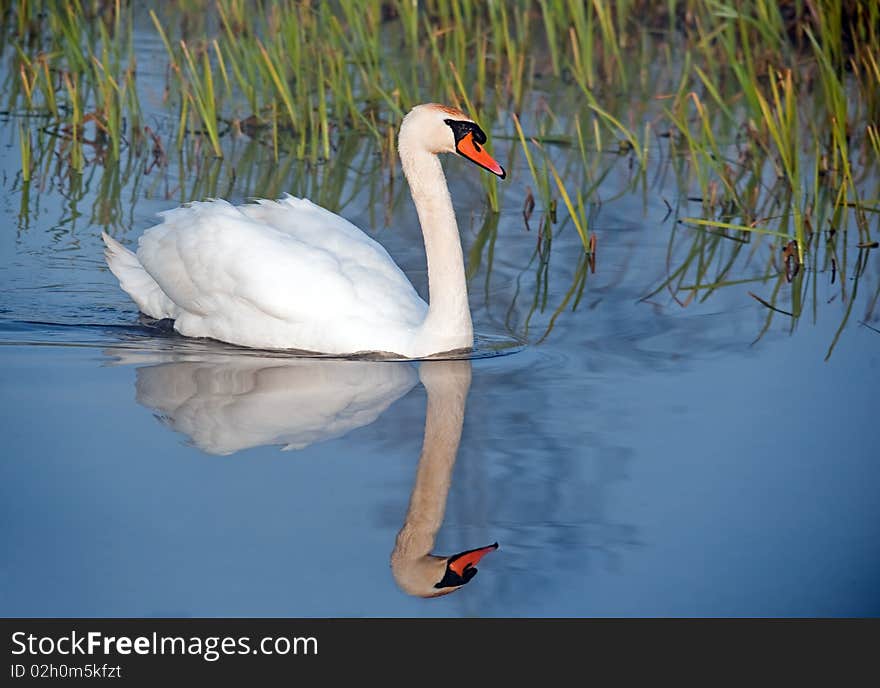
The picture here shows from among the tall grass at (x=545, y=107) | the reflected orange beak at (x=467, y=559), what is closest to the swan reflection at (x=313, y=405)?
the reflected orange beak at (x=467, y=559)

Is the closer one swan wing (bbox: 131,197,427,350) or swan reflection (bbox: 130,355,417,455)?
swan reflection (bbox: 130,355,417,455)

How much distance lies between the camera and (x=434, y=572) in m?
4.84

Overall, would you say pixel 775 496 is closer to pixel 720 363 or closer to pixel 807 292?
pixel 720 363

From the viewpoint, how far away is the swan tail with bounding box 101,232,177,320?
7.82m

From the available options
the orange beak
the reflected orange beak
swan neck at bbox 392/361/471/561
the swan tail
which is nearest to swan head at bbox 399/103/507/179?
the orange beak

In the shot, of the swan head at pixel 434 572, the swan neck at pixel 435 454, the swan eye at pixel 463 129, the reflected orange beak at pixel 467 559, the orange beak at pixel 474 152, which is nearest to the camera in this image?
the swan head at pixel 434 572

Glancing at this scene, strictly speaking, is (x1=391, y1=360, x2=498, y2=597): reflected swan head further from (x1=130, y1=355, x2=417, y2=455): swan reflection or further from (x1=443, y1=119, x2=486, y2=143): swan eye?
(x1=443, y1=119, x2=486, y2=143): swan eye

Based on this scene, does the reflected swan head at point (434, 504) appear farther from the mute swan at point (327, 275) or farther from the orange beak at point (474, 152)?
the orange beak at point (474, 152)

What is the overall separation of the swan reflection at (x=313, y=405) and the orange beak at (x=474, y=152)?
2.89 feet

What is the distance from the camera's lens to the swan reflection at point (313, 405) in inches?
208

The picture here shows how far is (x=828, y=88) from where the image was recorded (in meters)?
9.74

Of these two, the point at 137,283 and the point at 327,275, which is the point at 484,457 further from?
the point at 137,283

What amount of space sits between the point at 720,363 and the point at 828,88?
10.7ft

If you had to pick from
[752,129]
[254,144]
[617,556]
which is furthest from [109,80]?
[617,556]
